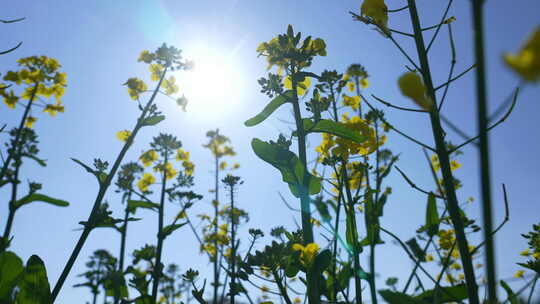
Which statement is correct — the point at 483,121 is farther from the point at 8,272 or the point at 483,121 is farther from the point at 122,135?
the point at 122,135

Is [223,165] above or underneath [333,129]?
above

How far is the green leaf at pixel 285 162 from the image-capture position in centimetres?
161

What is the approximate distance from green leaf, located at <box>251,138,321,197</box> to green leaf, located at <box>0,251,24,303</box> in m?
1.81

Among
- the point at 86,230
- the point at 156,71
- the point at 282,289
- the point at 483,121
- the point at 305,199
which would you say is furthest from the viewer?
the point at 156,71

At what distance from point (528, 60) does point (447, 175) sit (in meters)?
0.83

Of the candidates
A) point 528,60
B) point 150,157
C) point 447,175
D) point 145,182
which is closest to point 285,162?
point 447,175

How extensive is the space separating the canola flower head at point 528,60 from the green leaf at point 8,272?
2.69m

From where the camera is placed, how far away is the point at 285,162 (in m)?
1.63

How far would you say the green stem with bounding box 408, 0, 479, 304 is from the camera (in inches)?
42.8

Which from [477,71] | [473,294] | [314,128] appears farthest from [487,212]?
[314,128]

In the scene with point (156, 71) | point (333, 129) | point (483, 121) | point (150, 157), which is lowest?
point (483, 121)

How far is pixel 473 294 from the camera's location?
108cm

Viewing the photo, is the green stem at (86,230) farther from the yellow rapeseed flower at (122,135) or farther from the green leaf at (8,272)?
the yellow rapeseed flower at (122,135)

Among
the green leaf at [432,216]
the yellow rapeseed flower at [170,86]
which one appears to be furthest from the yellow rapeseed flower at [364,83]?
the green leaf at [432,216]
